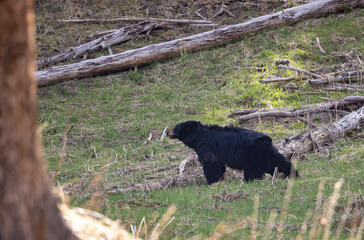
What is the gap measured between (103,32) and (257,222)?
1361 cm

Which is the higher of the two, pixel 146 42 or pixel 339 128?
pixel 146 42

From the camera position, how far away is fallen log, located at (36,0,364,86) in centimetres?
1498

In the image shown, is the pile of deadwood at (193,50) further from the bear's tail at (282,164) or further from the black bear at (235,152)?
the bear's tail at (282,164)

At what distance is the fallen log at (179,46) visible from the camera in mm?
14984

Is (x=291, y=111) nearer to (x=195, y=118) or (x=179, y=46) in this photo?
(x=195, y=118)

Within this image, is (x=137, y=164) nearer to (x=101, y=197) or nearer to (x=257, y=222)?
(x=101, y=197)

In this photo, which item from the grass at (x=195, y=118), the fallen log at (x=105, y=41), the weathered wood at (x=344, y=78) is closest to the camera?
the grass at (x=195, y=118)

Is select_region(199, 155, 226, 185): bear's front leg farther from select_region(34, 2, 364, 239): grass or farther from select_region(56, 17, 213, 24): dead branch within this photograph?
select_region(56, 17, 213, 24): dead branch

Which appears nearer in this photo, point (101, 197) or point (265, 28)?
point (101, 197)

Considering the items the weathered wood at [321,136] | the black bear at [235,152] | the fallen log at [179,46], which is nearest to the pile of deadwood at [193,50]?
the fallen log at [179,46]

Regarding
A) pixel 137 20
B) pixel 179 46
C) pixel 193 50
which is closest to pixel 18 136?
pixel 179 46

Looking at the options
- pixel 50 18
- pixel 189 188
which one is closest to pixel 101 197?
pixel 189 188

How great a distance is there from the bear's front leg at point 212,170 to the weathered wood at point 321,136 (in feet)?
4.72

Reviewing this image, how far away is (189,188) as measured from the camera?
25.3 feet
